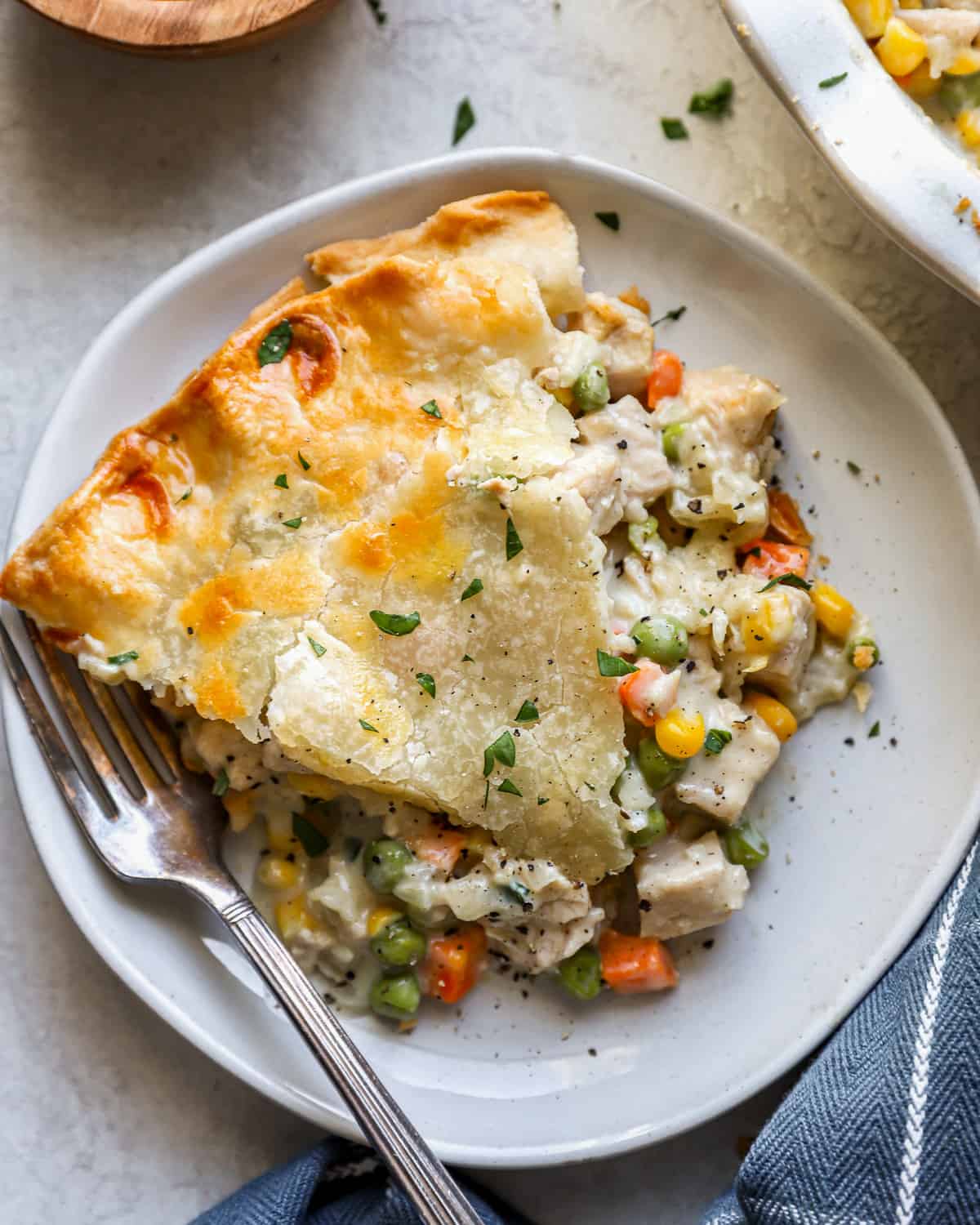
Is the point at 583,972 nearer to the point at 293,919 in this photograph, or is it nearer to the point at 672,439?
the point at 293,919

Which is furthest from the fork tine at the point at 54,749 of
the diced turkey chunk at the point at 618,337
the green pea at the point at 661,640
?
the diced turkey chunk at the point at 618,337

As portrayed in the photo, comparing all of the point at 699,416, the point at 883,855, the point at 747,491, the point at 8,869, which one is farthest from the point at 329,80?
the point at 883,855

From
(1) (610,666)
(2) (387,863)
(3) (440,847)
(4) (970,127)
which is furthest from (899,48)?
(2) (387,863)

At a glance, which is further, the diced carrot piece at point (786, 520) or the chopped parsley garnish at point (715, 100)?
the chopped parsley garnish at point (715, 100)

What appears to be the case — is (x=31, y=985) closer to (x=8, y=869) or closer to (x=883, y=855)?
(x=8, y=869)

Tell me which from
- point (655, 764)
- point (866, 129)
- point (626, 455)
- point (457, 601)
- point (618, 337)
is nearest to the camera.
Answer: point (866, 129)

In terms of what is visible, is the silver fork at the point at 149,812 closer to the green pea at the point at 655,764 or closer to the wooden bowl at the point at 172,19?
the green pea at the point at 655,764

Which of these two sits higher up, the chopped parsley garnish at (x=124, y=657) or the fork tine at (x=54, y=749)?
the chopped parsley garnish at (x=124, y=657)
